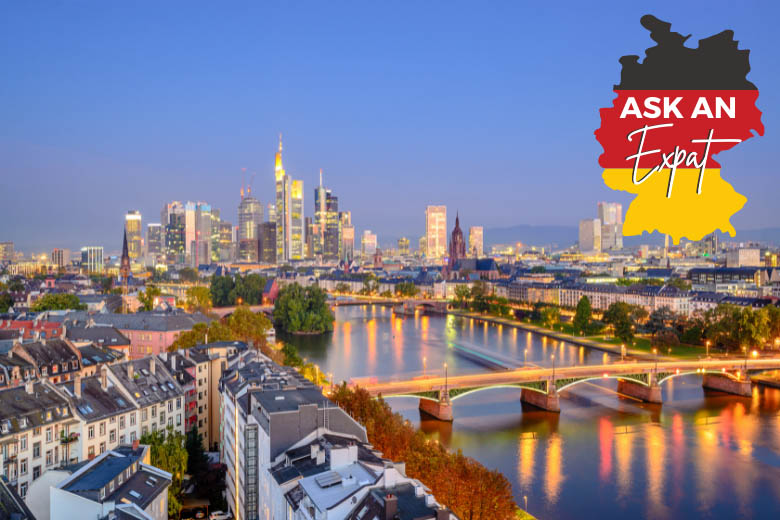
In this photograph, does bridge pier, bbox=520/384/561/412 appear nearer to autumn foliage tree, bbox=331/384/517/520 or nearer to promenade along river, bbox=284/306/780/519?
promenade along river, bbox=284/306/780/519

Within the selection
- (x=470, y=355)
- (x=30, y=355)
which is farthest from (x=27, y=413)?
(x=470, y=355)

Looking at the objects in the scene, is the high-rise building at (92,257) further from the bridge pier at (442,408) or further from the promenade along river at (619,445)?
the bridge pier at (442,408)

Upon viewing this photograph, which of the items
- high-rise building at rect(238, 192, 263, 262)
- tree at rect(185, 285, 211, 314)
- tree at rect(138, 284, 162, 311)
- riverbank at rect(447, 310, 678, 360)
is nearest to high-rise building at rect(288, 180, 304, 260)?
high-rise building at rect(238, 192, 263, 262)

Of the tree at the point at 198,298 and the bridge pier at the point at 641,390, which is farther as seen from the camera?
the tree at the point at 198,298

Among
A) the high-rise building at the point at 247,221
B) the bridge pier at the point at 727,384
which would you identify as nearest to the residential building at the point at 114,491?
the bridge pier at the point at 727,384

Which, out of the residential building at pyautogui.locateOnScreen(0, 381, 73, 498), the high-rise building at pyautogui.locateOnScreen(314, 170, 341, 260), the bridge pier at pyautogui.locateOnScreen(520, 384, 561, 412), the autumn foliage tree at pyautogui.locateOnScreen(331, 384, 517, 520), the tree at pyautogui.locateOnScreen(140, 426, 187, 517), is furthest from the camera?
the high-rise building at pyautogui.locateOnScreen(314, 170, 341, 260)

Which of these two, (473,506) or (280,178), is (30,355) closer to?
(473,506)
